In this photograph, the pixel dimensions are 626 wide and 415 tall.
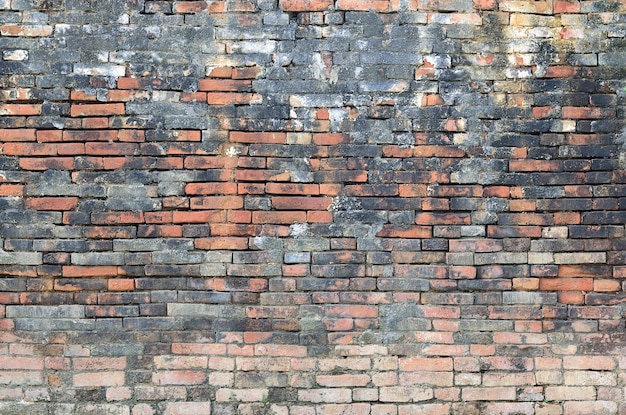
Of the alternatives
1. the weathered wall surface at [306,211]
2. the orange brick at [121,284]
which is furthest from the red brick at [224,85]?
the orange brick at [121,284]

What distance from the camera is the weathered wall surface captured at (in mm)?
3219

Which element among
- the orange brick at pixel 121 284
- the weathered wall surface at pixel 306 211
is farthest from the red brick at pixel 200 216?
the orange brick at pixel 121 284

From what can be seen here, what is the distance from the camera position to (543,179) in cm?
325

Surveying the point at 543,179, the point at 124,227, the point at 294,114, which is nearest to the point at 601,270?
the point at 543,179

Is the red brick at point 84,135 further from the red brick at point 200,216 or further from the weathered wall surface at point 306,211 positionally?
the red brick at point 200,216

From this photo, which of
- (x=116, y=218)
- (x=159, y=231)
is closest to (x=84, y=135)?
(x=116, y=218)

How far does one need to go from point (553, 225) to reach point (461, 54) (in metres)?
1.03

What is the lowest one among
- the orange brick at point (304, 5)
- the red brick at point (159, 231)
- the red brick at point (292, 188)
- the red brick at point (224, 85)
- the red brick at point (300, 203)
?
the red brick at point (159, 231)

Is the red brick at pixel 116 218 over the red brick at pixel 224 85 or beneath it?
beneath

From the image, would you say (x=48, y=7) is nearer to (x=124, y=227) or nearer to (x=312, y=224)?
(x=124, y=227)

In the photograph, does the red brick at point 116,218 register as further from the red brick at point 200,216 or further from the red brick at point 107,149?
the red brick at point 107,149

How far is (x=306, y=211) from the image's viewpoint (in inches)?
128

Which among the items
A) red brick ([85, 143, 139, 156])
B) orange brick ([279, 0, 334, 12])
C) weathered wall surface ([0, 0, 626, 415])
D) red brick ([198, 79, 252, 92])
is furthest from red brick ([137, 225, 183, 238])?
orange brick ([279, 0, 334, 12])

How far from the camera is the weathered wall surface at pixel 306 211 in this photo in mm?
3219
